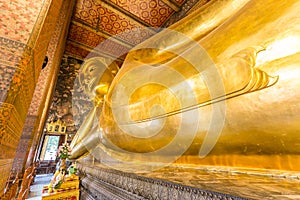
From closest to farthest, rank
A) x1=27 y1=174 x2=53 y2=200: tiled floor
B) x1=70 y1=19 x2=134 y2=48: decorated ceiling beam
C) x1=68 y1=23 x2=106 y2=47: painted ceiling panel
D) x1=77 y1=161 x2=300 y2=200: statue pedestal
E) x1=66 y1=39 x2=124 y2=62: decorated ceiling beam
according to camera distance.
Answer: x1=77 y1=161 x2=300 y2=200: statue pedestal
x1=27 y1=174 x2=53 y2=200: tiled floor
x1=70 y1=19 x2=134 y2=48: decorated ceiling beam
x1=68 y1=23 x2=106 y2=47: painted ceiling panel
x1=66 y1=39 x2=124 y2=62: decorated ceiling beam

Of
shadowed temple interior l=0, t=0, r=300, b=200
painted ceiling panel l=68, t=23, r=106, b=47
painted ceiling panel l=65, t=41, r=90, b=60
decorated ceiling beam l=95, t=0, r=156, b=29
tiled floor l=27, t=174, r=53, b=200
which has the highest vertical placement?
painted ceiling panel l=65, t=41, r=90, b=60

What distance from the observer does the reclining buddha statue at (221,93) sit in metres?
0.33

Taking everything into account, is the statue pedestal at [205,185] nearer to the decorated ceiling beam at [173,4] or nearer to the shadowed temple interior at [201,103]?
the shadowed temple interior at [201,103]

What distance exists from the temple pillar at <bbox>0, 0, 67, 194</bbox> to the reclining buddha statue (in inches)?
26.1

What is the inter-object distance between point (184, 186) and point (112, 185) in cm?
50

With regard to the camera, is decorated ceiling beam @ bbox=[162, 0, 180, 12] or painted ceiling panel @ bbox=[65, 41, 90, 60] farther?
painted ceiling panel @ bbox=[65, 41, 90, 60]

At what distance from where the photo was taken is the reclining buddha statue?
13.1 inches

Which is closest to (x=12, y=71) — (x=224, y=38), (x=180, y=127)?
(x=180, y=127)

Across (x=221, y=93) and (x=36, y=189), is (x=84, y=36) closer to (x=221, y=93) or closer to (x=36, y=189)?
(x=36, y=189)

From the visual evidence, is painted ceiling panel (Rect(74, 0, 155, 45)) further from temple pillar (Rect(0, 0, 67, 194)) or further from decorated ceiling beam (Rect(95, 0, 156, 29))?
temple pillar (Rect(0, 0, 67, 194))

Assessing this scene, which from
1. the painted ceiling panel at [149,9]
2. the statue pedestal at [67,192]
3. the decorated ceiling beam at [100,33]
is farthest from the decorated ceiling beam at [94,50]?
the statue pedestal at [67,192]

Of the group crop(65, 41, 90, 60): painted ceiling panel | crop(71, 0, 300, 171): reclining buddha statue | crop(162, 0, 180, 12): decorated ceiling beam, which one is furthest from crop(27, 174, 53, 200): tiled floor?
crop(162, 0, 180, 12): decorated ceiling beam

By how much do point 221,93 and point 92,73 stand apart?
136 cm

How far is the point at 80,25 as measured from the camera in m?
3.46
